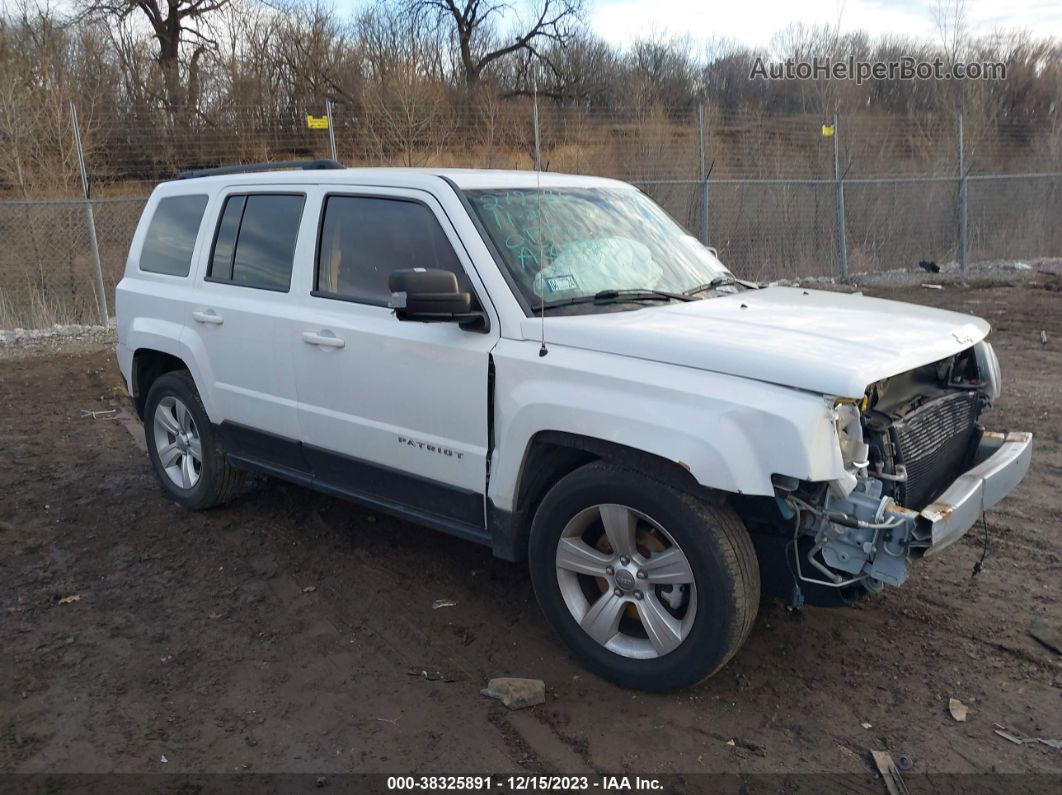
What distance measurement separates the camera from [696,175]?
46.6ft

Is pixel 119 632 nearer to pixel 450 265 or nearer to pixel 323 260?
pixel 323 260

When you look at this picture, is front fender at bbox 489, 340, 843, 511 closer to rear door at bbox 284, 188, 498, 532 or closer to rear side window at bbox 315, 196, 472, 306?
rear door at bbox 284, 188, 498, 532

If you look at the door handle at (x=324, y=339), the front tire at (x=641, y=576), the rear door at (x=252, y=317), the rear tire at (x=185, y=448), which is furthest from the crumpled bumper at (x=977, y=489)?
the rear tire at (x=185, y=448)

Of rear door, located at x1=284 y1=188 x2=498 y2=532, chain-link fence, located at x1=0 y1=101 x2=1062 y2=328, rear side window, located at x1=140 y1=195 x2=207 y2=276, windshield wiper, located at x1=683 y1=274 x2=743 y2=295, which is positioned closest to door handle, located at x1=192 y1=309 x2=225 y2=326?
rear side window, located at x1=140 y1=195 x2=207 y2=276

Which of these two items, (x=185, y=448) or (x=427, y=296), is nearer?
(x=427, y=296)

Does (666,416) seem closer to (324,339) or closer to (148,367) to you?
(324,339)

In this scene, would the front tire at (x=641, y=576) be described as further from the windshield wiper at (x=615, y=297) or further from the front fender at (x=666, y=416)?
the windshield wiper at (x=615, y=297)

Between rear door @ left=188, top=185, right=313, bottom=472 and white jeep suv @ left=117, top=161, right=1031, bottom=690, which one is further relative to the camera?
rear door @ left=188, top=185, right=313, bottom=472

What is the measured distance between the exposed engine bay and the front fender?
5.0 inches

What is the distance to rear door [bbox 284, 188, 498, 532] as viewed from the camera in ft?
12.7

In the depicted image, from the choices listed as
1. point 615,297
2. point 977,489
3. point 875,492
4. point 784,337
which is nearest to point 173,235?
point 615,297

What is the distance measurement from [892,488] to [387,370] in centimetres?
218
